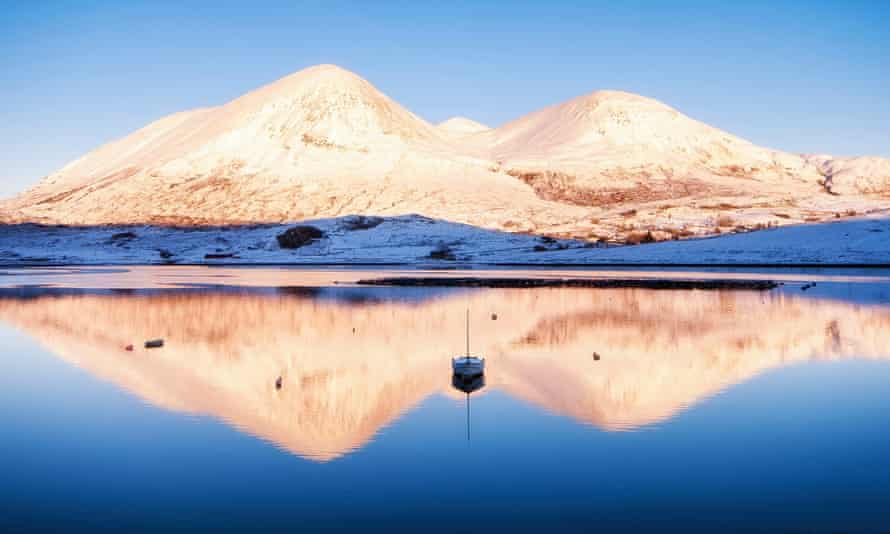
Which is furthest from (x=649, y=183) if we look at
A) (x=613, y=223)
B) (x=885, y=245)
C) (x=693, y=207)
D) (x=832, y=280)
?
(x=832, y=280)

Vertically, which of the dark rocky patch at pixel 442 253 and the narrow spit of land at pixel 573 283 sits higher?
the dark rocky patch at pixel 442 253

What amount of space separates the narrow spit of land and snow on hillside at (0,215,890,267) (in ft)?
57.7

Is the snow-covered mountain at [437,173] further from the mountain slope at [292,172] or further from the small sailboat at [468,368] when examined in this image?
the small sailboat at [468,368]

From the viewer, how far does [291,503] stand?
10172 millimetres

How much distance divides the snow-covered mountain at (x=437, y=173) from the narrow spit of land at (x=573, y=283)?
27402mm

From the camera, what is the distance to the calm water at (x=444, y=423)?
33.0ft

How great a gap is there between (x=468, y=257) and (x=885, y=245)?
90.4 ft

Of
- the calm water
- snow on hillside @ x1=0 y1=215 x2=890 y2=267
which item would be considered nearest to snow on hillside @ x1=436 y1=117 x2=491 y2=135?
snow on hillside @ x1=0 y1=215 x2=890 y2=267

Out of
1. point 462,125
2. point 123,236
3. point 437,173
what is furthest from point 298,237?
point 462,125

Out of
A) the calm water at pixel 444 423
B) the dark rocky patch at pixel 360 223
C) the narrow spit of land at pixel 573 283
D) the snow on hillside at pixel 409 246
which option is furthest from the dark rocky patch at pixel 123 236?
the calm water at pixel 444 423

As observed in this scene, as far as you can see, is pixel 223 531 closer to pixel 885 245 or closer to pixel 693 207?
pixel 885 245

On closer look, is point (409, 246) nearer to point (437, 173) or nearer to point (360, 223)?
point (360, 223)

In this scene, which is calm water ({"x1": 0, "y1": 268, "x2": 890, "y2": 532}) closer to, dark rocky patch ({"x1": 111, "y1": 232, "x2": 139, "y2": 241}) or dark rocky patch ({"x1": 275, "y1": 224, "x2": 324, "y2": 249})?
dark rocky patch ({"x1": 275, "y1": 224, "x2": 324, "y2": 249})

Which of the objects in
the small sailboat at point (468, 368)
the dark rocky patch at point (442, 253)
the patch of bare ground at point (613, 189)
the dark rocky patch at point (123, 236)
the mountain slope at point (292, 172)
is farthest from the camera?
the patch of bare ground at point (613, 189)
